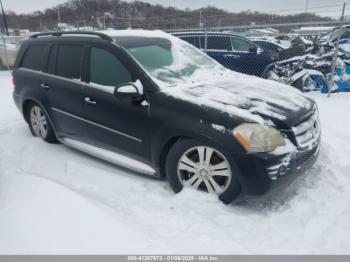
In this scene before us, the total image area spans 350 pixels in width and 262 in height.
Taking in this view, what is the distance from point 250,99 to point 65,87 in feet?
7.93

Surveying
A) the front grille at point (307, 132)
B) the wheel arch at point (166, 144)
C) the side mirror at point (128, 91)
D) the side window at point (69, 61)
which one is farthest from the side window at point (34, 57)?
the front grille at point (307, 132)

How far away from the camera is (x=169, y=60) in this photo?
3.81 m

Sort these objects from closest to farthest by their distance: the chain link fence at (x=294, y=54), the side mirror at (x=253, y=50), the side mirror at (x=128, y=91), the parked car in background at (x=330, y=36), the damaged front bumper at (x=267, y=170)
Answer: the damaged front bumper at (x=267, y=170) → the side mirror at (x=128, y=91) → the chain link fence at (x=294, y=54) → the parked car in background at (x=330, y=36) → the side mirror at (x=253, y=50)

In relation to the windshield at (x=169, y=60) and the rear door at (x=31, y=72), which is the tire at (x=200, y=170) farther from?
the rear door at (x=31, y=72)

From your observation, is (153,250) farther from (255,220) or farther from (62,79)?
(62,79)

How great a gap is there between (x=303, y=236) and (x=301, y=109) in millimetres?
1253

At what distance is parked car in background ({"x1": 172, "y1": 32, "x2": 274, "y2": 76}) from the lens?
9016 mm

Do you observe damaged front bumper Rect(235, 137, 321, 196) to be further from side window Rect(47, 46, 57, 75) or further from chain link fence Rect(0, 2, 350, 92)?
chain link fence Rect(0, 2, 350, 92)

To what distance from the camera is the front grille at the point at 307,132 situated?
2980 mm

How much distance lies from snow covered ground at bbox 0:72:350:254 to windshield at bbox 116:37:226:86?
4.04ft

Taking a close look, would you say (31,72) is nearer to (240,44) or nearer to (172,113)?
(172,113)

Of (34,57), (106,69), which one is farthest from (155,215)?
(34,57)

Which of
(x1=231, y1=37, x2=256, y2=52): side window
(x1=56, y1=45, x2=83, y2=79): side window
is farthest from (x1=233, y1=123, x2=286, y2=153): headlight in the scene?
(x1=231, y1=37, x2=256, y2=52): side window

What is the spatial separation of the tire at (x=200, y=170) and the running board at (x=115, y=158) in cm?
30
